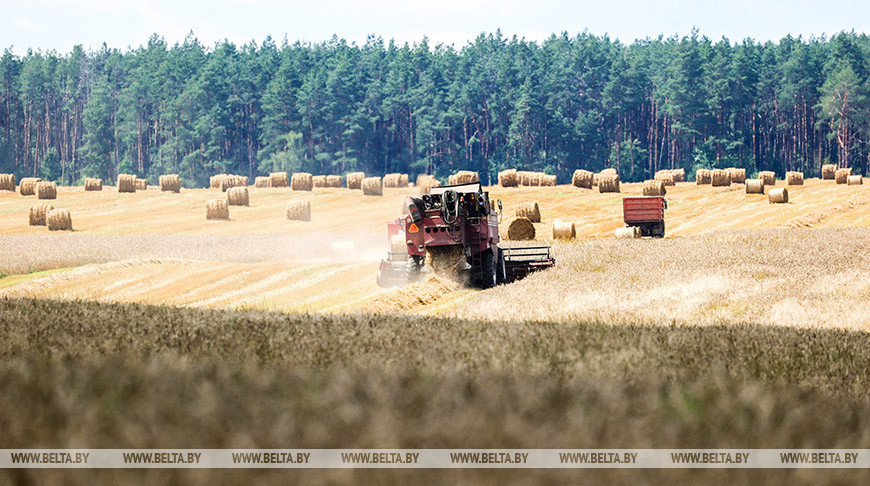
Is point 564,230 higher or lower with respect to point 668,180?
lower

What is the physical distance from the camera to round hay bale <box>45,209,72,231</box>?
167ft

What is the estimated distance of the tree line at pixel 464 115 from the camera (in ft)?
459

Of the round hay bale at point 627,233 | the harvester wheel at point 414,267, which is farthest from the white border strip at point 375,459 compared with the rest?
the round hay bale at point 627,233

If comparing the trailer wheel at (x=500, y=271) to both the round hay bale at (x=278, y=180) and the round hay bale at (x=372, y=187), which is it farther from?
the round hay bale at (x=278, y=180)

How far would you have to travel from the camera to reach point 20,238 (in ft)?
147

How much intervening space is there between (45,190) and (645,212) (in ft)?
158

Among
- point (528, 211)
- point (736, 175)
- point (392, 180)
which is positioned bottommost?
point (528, 211)

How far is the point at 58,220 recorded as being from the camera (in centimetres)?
5106

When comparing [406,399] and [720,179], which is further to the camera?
[720,179]

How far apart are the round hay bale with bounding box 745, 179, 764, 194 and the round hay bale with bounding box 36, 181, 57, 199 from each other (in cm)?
5085

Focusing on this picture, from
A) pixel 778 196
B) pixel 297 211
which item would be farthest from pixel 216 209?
pixel 778 196

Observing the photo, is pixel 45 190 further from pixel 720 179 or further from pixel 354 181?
pixel 720 179

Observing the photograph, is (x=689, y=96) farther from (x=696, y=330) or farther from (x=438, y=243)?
(x=696, y=330)

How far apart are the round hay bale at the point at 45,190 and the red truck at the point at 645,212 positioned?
47456mm
